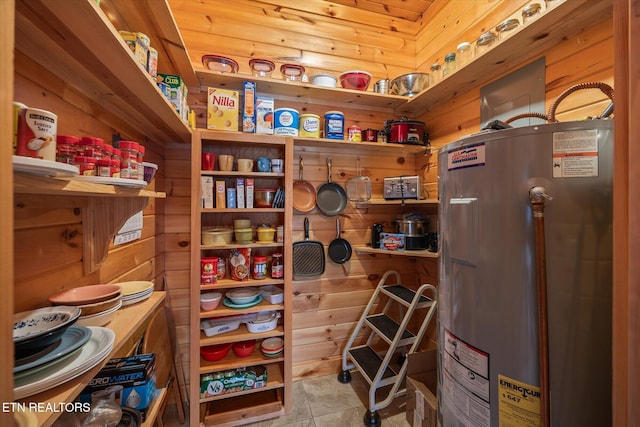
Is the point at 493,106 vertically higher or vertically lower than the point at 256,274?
higher

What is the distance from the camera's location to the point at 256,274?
1636 millimetres

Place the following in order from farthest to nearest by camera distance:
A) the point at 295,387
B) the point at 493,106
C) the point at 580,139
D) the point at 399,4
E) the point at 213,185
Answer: the point at 399,4, the point at 295,387, the point at 213,185, the point at 493,106, the point at 580,139

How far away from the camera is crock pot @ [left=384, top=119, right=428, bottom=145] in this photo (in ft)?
6.09

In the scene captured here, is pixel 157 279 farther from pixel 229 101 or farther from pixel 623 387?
pixel 623 387

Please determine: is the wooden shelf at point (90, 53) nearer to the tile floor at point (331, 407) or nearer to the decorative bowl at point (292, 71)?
the decorative bowl at point (292, 71)

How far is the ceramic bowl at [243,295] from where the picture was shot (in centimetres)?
158

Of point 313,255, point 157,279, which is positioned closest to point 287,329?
point 313,255

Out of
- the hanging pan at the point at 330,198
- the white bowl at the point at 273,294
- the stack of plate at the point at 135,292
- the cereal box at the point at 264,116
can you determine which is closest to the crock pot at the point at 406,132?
the hanging pan at the point at 330,198

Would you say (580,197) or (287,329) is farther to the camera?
(287,329)

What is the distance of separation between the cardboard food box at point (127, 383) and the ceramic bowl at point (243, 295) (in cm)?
63

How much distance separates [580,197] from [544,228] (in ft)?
0.38

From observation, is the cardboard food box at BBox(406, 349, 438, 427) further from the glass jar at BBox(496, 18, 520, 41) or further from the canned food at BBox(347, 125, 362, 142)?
the glass jar at BBox(496, 18, 520, 41)

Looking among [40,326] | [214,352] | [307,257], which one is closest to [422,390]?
[307,257]

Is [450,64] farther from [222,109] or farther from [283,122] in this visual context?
[222,109]
